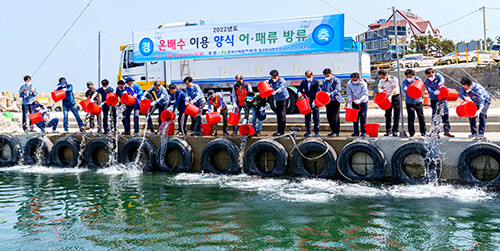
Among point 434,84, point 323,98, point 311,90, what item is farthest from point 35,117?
point 434,84

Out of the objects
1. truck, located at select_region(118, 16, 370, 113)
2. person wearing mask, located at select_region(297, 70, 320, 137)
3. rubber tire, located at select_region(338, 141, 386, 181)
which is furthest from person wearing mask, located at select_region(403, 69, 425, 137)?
truck, located at select_region(118, 16, 370, 113)

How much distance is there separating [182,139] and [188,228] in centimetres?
544

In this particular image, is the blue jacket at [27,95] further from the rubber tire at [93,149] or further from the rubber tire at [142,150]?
the rubber tire at [142,150]

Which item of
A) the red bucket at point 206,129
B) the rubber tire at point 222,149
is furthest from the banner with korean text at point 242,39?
the rubber tire at point 222,149

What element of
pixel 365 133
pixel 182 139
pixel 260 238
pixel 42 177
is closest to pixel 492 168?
pixel 365 133

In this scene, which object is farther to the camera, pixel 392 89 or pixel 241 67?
pixel 241 67

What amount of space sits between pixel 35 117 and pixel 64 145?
4.60ft

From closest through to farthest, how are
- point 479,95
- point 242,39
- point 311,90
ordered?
1. point 479,95
2. point 311,90
3. point 242,39

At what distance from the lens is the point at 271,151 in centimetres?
1087

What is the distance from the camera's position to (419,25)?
71500mm

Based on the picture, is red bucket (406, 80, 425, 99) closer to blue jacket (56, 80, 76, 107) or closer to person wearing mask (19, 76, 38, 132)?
blue jacket (56, 80, 76, 107)

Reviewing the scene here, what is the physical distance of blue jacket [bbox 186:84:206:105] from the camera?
11.8 meters

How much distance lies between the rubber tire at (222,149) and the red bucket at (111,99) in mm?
3146

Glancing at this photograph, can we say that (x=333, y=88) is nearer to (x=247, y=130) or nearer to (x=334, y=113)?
(x=334, y=113)
